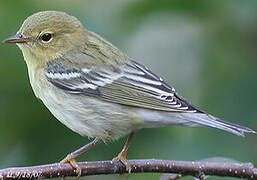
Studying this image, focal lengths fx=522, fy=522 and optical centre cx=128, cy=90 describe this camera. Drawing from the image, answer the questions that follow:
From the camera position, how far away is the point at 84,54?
16.7ft

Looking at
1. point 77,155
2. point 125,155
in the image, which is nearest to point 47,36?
point 77,155

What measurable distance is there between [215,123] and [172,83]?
1323 millimetres

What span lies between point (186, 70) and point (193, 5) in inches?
35.2

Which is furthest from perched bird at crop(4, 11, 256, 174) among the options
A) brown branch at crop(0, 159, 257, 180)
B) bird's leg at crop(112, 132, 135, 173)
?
brown branch at crop(0, 159, 257, 180)

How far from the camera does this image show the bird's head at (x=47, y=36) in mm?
4875

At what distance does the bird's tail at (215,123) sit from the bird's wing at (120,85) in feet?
0.50

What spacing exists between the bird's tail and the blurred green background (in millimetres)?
331

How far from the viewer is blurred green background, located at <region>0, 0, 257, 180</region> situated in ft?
15.2

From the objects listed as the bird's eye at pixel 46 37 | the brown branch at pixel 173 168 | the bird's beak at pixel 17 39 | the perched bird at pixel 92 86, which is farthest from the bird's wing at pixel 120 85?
the brown branch at pixel 173 168

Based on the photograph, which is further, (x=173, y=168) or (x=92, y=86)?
(x=92, y=86)

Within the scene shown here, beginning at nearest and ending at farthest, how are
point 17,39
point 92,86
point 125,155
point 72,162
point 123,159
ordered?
point 72,162
point 123,159
point 125,155
point 17,39
point 92,86

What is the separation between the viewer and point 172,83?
5.51m

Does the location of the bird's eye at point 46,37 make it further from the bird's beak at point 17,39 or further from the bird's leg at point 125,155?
the bird's leg at point 125,155

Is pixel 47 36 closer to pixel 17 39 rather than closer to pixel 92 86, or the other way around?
pixel 17 39
